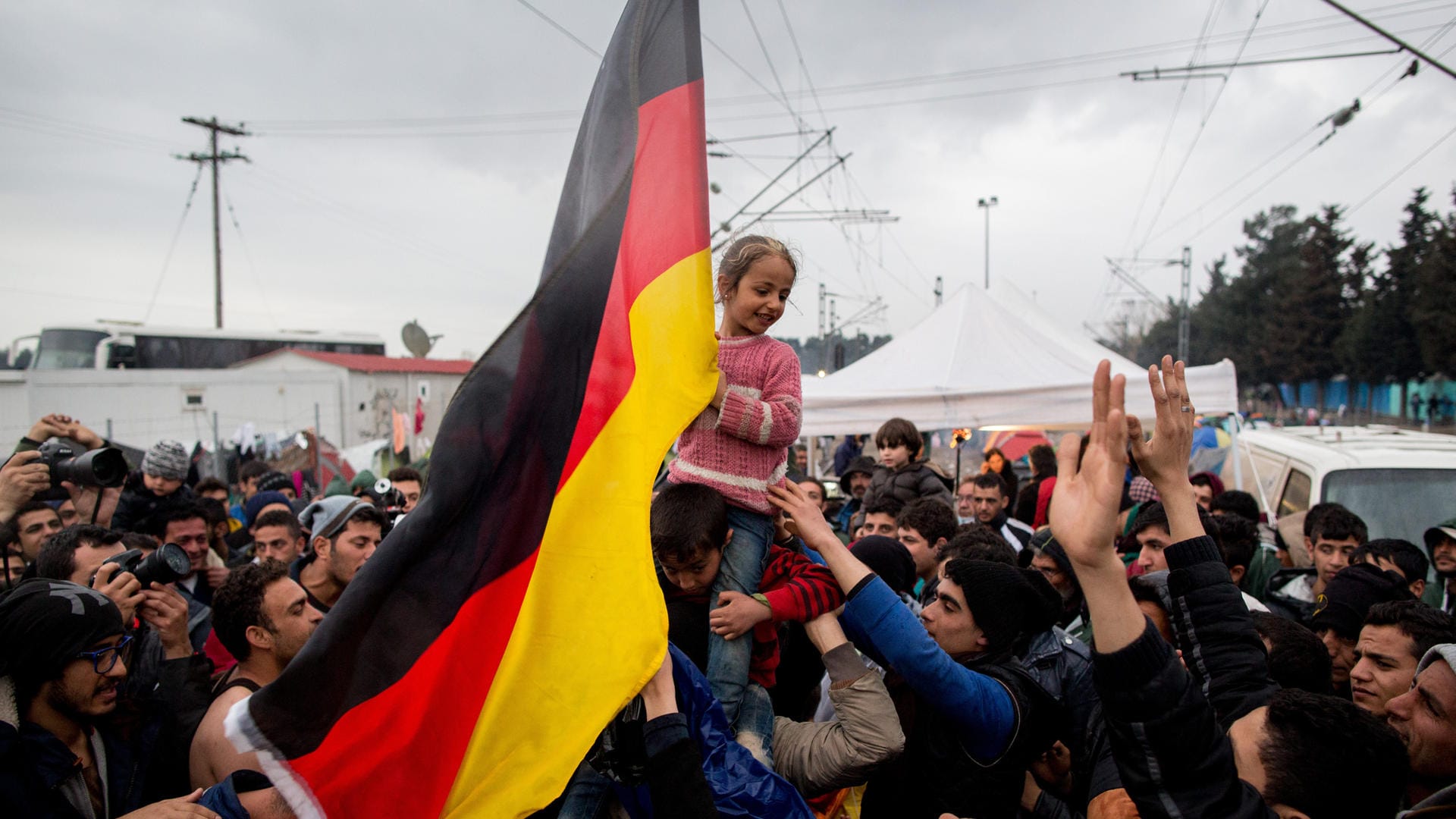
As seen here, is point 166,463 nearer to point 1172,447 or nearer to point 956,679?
point 956,679

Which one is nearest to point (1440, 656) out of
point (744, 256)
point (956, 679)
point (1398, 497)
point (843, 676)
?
point (956, 679)

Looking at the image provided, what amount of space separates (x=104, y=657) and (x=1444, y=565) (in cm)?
590

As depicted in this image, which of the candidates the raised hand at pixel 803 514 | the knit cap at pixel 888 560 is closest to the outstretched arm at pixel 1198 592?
the raised hand at pixel 803 514

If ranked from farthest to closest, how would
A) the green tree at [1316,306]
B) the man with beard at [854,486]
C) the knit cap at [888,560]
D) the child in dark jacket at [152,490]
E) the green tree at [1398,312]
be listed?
the green tree at [1316,306] → the green tree at [1398,312] → the man with beard at [854,486] → the child in dark jacket at [152,490] → the knit cap at [888,560]

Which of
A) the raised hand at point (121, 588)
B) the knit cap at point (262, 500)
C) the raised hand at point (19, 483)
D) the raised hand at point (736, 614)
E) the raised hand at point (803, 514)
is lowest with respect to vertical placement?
the knit cap at point (262, 500)

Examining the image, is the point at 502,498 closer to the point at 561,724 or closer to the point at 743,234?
the point at 561,724

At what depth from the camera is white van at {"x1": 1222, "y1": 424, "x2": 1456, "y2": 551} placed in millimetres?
5906

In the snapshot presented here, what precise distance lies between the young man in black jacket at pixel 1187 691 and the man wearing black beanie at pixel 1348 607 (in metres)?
1.91

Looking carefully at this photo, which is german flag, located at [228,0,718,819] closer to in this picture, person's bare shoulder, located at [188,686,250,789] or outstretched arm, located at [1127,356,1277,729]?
person's bare shoulder, located at [188,686,250,789]

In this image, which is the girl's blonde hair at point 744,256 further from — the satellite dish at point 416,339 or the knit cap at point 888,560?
the satellite dish at point 416,339

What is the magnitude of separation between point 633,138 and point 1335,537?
452 cm

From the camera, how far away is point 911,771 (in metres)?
2.56

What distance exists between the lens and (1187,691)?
5.23 feet

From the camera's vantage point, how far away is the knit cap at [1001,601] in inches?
102
